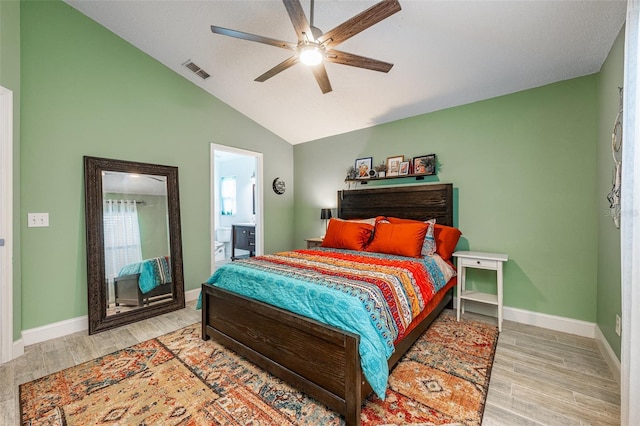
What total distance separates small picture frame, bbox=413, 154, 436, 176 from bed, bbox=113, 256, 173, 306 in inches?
133

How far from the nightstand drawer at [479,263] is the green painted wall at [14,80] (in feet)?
13.8

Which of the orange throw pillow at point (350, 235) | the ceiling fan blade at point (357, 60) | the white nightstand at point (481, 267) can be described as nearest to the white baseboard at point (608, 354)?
the white nightstand at point (481, 267)

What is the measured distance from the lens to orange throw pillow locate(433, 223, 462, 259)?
304 centimetres

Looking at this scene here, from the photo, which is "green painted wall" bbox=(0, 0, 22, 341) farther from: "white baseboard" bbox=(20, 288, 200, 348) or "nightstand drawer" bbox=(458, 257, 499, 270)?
"nightstand drawer" bbox=(458, 257, 499, 270)

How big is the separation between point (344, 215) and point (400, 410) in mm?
2913

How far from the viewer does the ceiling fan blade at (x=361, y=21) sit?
5.22 feet

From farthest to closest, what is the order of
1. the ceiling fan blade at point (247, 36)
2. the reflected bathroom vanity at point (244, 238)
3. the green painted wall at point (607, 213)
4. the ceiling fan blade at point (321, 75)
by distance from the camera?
1. the reflected bathroom vanity at point (244, 238)
2. the ceiling fan blade at point (321, 75)
3. the green painted wall at point (607, 213)
4. the ceiling fan blade at point (247, 36)

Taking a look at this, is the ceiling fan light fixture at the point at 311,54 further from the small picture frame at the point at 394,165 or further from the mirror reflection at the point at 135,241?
the mirror reflection at the point at 135,241

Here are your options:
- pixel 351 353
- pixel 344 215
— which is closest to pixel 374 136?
pixel 344 215

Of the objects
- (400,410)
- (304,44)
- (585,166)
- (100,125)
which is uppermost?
(304,44)

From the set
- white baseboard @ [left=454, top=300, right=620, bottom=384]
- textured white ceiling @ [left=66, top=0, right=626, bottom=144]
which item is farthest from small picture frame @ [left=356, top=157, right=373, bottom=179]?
white baseboard @ [left=454, top=300, right=620, bottom=384]

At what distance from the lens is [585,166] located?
103 inches

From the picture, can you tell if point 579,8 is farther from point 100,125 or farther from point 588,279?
point 100,125

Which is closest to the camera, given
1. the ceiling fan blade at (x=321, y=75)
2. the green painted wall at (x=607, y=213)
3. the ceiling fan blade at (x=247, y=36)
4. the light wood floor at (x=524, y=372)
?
the light wood floor at (x=524, y=372)
